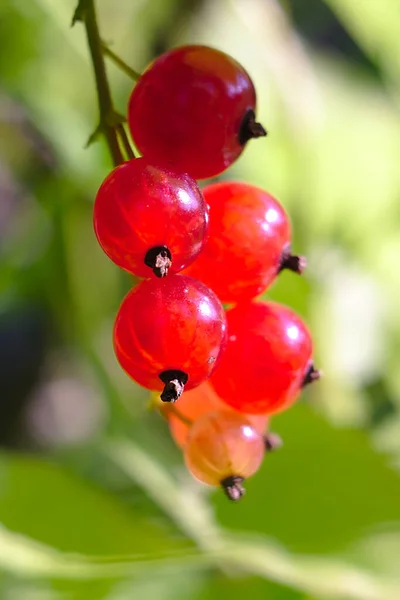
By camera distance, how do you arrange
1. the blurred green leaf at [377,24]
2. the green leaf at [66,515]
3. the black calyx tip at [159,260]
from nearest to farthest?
the black calyx tip at [159,260] < the green leaf at [66,515] < the blurred green leaf at [377,24]

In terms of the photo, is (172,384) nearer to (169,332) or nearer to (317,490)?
(169,332)

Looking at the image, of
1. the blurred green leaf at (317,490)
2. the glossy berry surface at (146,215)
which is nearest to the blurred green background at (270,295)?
the blurred green leaf at (317,490)

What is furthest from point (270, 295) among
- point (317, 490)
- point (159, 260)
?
point (159, 260)

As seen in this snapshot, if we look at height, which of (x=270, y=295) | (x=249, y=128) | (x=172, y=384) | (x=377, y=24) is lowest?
(x=172, y=384)

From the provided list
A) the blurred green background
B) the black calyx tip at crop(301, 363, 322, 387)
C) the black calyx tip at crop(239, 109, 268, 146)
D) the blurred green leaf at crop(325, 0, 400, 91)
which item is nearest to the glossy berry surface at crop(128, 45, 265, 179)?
the black calyx tip at crop(239, 109, 268, 146)

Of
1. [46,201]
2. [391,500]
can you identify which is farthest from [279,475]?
[46,201]

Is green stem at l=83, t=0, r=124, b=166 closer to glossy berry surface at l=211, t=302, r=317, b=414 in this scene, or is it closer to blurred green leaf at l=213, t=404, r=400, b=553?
glossy berry surface at l=211, t=302, r=317, b=414

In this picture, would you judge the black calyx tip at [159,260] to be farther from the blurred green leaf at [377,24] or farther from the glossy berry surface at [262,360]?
Answer: the blurred green leaf at [377,24]
